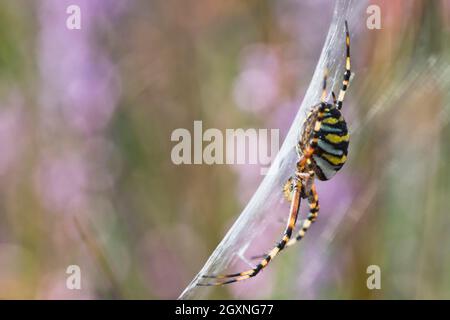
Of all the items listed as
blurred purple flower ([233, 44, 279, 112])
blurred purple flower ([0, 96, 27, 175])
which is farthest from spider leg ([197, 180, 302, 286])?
blurred purple flower ([0, 96, 27, 175])

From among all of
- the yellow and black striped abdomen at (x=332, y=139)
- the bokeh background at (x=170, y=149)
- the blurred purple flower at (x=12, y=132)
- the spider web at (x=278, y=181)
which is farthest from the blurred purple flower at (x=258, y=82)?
the blurred purple flower at (x=12, y=132)

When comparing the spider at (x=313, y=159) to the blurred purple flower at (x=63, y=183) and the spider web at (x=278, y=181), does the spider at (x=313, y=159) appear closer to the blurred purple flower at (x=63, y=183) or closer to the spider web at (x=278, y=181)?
the spider web at (x=278, y=181)

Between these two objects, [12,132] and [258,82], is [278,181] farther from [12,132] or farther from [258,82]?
[12,132]

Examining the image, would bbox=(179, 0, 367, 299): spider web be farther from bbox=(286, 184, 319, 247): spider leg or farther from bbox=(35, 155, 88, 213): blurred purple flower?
bbox=(35, 155, 88, 213): blurred purple flower

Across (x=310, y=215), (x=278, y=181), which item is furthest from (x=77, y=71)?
(x=310, y=215)

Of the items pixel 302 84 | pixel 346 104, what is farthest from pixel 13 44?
pixel 346 104
